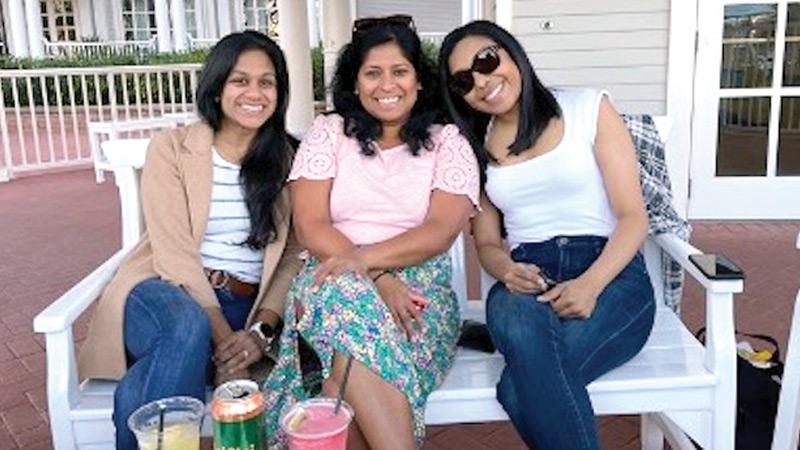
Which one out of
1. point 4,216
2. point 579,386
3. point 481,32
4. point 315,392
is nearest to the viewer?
point 579,386

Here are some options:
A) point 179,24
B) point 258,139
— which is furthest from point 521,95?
point 179,24

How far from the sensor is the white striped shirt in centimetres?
215

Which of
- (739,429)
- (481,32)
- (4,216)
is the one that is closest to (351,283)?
(481,32)

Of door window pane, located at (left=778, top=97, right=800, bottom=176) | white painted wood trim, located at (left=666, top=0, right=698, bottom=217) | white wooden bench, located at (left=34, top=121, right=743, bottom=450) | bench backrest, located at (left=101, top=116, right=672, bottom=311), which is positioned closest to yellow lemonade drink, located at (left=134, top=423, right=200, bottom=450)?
white wooden bench, located at (left=34, top=121, right=743, bottom=450)

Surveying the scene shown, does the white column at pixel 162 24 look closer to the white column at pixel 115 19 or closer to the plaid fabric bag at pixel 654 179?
the white column at pixel 115 19

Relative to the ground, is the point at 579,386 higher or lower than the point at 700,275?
lower

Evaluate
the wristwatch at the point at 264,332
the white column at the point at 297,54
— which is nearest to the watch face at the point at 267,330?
the wristwatch at the point at 264,332

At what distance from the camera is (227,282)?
7.08 feet

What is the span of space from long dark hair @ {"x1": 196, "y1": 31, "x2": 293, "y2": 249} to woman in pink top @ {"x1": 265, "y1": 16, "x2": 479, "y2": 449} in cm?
8

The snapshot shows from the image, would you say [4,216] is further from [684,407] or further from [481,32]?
[684,407]

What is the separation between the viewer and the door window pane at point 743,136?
5.03 metres

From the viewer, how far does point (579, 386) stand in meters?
1.77

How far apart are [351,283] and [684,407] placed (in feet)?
2.74

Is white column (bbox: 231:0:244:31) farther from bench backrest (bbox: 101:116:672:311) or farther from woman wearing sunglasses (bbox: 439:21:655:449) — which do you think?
woman wearing sunglasses (bbox: 439:21:655:449)
